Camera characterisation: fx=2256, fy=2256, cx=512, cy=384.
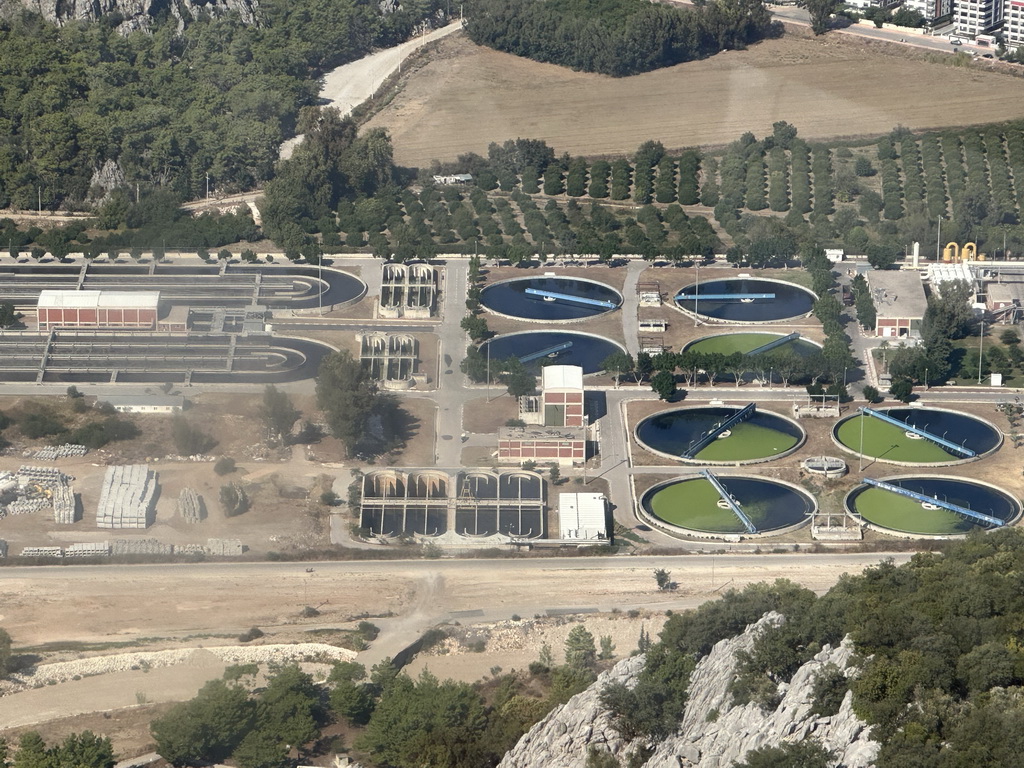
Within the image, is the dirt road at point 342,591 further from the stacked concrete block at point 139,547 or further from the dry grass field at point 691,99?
the dry grass field at point 691,99

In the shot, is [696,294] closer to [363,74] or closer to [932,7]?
[363,74]

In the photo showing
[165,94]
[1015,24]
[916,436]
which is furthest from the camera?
[1015,24]

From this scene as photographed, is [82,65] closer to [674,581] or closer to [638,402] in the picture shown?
[638,402]

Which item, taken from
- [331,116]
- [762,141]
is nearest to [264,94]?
[331,116]

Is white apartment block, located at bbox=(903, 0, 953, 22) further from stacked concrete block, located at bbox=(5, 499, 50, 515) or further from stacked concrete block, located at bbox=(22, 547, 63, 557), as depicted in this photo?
stacked concrete block, located at bbox=(22, 547, 63, 557)

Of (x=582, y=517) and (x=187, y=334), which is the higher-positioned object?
(x=187, y=334)

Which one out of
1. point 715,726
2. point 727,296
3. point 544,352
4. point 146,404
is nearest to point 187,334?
point 146,404
